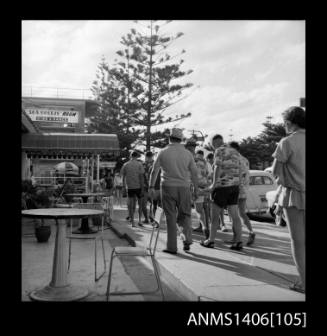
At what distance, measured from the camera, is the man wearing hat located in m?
5.59

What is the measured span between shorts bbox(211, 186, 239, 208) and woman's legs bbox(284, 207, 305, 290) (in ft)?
6.78

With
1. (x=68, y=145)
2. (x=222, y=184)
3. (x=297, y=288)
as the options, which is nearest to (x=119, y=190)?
(x=68, y=145)

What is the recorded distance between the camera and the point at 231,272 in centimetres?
462

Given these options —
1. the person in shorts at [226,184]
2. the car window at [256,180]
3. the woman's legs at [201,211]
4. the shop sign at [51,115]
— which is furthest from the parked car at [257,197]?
the shop sign at [51,115]

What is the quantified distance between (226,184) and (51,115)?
26589 millimetres

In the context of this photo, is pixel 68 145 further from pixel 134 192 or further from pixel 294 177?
pixel 294 177

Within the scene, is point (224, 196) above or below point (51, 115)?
below

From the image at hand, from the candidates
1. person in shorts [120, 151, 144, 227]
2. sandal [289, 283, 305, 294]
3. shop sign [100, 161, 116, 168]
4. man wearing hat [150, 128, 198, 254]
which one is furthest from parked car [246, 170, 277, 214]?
shop sign [100, 161, 116, 168]

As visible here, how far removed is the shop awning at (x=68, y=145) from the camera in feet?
46.3

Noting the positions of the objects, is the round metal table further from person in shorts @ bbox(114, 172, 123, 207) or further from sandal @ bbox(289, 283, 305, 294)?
person in shorts @ bbox(114, 172, 123, 207)

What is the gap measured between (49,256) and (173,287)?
2464mm
